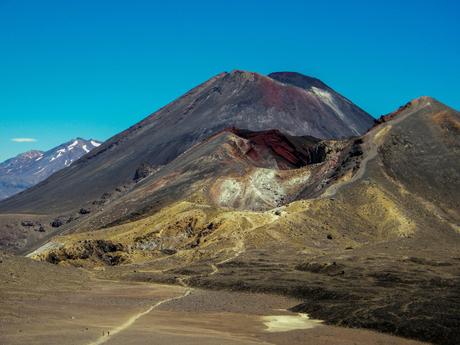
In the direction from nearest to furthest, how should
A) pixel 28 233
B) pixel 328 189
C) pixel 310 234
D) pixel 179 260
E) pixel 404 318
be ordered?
pixel 404 318 < pixel 179 260 < pixel 310 234 < pixel 328 189 < pixel 28 233

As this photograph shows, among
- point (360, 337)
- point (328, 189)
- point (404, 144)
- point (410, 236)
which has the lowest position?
point (360, 337)

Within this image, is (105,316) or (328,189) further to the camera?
(328,189)

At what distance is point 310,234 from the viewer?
3585 inches

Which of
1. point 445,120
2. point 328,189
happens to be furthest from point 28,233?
point 445,120

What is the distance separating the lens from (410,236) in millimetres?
91125

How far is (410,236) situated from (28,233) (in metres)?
98.1

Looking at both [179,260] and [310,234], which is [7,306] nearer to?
[179,260]

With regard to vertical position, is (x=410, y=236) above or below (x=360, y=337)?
above

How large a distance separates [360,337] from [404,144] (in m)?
83.2

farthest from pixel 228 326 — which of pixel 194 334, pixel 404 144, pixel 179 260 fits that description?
pixel 404 144

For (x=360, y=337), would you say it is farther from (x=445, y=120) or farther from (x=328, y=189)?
(x=445, y=120)

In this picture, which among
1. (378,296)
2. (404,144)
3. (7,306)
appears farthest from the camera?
(404,144)

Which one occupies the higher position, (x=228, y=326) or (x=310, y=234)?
(x=310, y=234)

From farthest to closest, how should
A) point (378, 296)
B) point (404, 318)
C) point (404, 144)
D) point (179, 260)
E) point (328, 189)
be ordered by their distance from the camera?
point (404, 144), point (328, 189), point (179, 260), point (378, 296), point (404, 318)
